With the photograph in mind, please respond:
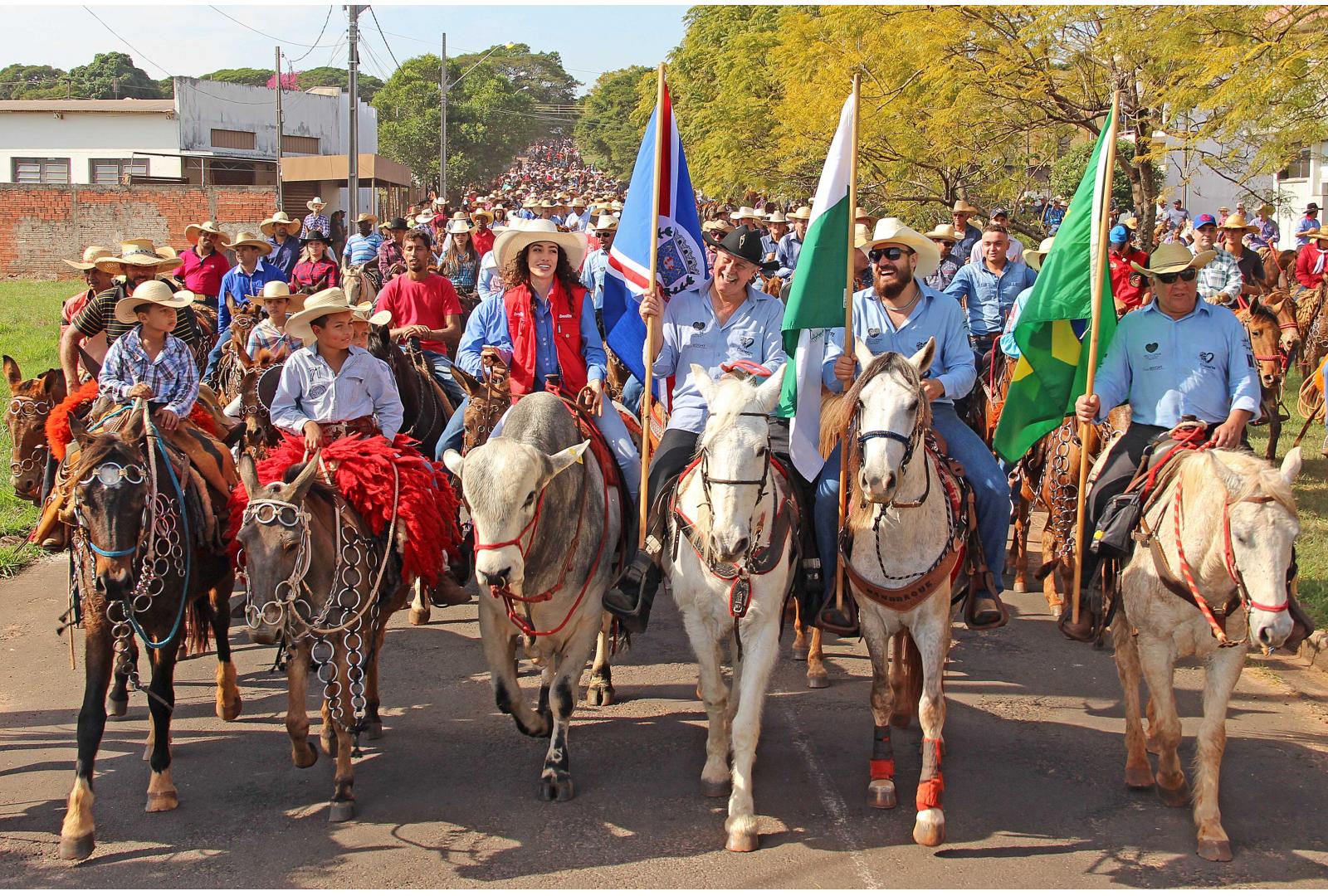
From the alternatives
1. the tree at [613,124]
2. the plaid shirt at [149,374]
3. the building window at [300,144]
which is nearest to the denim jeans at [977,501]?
the plaid shirt at [149,374]

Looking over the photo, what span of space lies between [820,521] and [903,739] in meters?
1.44

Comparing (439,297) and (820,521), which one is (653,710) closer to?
(820,521)

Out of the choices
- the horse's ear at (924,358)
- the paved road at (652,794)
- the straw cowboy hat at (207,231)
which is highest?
the straw cowboy hat at (207,231)

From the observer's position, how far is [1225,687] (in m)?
5.79

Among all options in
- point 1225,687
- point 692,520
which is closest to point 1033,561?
point 1225,687

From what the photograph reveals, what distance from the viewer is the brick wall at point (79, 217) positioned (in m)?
36.2

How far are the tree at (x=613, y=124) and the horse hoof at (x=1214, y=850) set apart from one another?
63668mm

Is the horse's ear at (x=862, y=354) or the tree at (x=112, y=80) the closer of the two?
the horse's ear at (x=862, y=354)

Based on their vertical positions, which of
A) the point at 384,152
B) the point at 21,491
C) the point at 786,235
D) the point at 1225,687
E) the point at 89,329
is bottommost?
the point at 1225,687

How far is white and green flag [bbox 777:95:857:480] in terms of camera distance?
659 cm

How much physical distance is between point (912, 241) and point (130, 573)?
15.2 feet

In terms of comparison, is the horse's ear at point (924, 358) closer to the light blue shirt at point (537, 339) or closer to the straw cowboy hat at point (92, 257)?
the light blue shirt at point (537, 339)

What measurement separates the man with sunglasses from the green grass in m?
9.41

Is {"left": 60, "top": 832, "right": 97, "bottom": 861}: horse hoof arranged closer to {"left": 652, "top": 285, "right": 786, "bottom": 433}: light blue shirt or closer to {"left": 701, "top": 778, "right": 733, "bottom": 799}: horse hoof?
{"left": 701, "top": 778, "right": 733, "bottom": 799}: horse hoof
